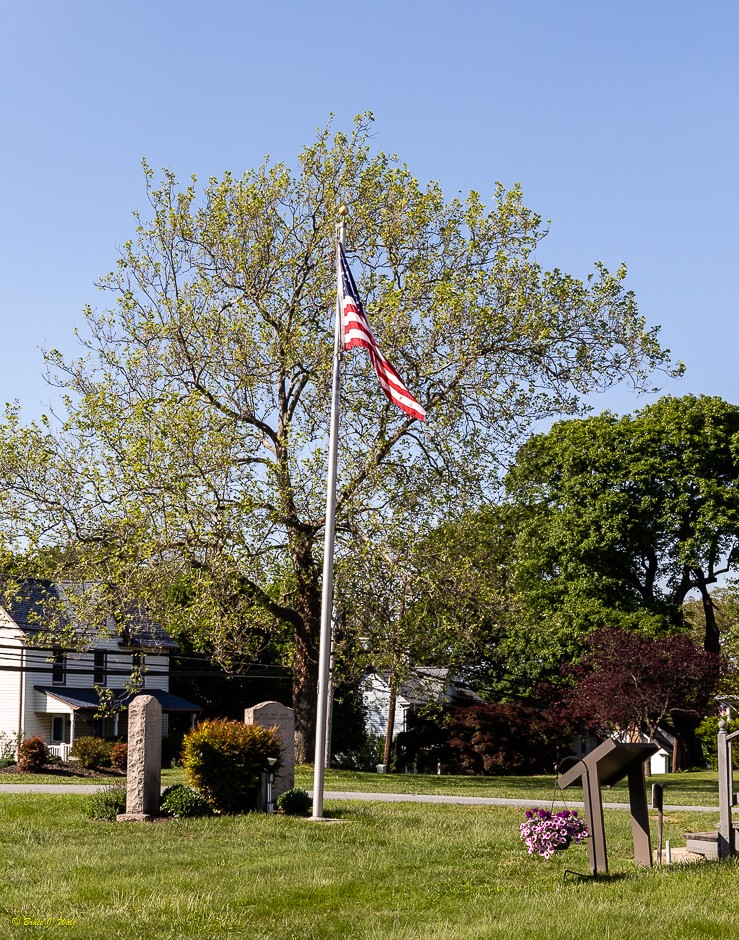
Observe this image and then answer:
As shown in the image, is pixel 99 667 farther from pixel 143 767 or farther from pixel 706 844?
pixel 706 844

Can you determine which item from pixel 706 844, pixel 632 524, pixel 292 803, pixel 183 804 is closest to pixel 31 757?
pixel 183 804

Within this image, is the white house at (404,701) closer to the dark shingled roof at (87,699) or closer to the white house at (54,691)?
the dark shingled roof at (87,699)

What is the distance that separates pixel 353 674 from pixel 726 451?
62.7ft

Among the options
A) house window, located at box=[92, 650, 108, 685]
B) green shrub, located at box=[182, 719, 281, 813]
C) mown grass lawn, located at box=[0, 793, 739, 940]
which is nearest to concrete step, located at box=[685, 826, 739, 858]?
mown grass lawn, located at box=[0, 793, 739, 940]

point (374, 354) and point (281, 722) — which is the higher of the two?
point (374, 354)

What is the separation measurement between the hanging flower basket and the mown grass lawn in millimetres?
284

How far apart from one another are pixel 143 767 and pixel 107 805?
0.86m

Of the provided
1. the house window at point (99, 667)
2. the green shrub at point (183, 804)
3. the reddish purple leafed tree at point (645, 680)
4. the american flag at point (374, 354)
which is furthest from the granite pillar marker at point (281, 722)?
the house window at point (99, 667)

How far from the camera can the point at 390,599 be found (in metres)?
26.0

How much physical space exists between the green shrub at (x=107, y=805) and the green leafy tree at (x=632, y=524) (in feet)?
77.6

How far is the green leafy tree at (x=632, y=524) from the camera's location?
39531mm

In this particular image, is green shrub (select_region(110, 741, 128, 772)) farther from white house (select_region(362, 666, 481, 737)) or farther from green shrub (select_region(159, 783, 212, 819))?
white house (select_region(362, 666, 481, 737))

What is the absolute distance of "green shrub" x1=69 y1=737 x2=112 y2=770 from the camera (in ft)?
91.9

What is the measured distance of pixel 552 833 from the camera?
37.4 ft
